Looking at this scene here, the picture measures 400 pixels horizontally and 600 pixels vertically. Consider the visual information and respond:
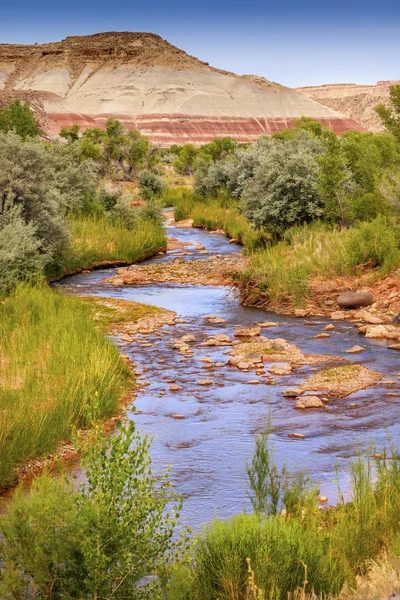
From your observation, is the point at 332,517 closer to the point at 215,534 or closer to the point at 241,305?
the point at 215,534

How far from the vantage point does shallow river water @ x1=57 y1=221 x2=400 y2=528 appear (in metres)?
8.56

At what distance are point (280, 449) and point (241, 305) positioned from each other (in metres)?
10.2

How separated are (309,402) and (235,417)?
1.17 meters

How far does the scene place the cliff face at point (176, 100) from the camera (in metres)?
160

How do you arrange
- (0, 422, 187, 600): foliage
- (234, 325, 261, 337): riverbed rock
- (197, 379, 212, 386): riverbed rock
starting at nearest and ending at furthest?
(0, 422, 187, 600): foliage, (197, 379, 212, 386): riverbed rock, (234, 325, 261, 337): riverbed rock

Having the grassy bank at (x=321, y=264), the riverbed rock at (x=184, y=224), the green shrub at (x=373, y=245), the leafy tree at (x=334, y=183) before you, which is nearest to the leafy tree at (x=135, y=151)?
the riverbed rock at (x=184, y=224)

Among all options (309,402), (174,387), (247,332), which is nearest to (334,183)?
(247,332)

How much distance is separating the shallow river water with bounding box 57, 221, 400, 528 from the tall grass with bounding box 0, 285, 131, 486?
0.82m

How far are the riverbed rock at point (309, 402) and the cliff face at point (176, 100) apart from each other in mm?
142142

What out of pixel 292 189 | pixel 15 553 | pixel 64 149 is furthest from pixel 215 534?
pixel 64 149

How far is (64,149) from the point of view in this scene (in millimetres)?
32156

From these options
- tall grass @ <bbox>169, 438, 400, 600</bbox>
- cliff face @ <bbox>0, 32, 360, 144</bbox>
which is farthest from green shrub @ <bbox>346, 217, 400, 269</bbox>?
cliff face @ <bbox>0, 32, 360, 144</bbox>

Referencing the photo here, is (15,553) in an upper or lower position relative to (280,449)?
upper

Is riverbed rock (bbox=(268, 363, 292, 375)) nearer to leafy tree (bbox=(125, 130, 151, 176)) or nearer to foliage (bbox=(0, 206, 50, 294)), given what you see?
foliage (bbox=(0, 206, 50, 294))
